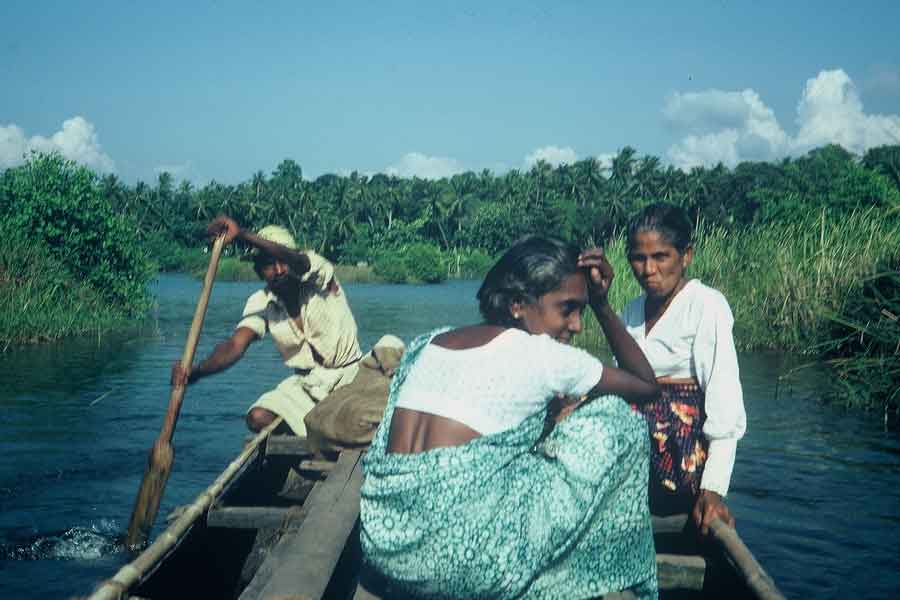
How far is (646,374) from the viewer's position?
2.78 meters

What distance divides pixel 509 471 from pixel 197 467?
541 cm

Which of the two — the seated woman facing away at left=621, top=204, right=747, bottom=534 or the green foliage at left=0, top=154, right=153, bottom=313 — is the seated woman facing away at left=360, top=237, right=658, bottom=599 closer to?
the seated woman facing away at left=621, top=204, right=747, bottom=534

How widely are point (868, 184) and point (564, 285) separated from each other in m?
30.4

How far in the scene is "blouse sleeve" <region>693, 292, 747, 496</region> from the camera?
9.52 feet

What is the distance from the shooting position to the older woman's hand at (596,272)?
103 inches

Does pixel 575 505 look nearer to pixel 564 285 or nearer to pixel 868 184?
pixel 564 285

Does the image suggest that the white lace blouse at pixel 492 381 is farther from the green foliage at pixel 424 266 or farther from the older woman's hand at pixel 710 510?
the green foliage at pixel 424 266

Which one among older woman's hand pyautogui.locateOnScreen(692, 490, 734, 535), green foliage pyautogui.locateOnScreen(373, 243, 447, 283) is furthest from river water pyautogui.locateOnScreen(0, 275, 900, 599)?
green foliage pyautogui.locateOnScreen(373, 243, 447, 283)

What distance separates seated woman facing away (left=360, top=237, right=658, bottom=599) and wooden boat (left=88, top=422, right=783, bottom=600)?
23 cm

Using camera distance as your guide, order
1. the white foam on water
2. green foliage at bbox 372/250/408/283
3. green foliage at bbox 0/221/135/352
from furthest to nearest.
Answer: green foliage at bbox 372/250/408/283, green foliage at bbox 0/221/135/352, the white foam on water

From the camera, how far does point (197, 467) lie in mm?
7062

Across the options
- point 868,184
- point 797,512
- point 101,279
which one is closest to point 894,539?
point 797,512

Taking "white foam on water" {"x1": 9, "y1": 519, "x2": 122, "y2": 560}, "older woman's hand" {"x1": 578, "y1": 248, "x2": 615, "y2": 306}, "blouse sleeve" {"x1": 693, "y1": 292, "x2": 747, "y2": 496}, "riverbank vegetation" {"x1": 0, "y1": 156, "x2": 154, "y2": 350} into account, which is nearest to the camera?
"older woman's hand" {"x1": 578, "y1": 248, "x2": 615, "y2": 306}

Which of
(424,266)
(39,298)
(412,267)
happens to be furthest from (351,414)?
(412,267)
